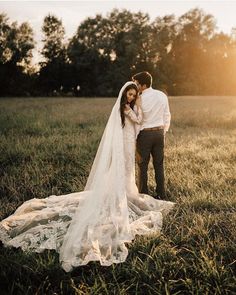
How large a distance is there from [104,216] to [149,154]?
6.11 feet

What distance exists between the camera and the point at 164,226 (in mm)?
4941

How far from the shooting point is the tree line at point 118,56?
4997 centimetres

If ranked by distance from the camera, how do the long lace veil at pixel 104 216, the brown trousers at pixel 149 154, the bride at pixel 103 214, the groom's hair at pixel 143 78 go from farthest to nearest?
1. the brown trousers at pixel 149 154
2. the groom's hair at pixel 143 78
3. the bride at pixel 103 214
4. the long lace veil at pixel 104 216

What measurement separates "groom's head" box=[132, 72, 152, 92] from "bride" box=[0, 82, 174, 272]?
27 cm

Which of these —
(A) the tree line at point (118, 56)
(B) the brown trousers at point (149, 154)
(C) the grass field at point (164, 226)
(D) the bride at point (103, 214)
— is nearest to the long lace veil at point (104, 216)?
(D) the bride at point (103, 214)

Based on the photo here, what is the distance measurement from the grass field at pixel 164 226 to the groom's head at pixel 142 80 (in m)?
2.12

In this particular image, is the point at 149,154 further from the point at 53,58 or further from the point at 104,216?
the point at 53,58

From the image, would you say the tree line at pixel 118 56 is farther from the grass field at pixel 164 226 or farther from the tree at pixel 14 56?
the grass field at pixel 164 226

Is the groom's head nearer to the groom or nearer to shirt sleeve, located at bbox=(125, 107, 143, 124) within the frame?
the groom

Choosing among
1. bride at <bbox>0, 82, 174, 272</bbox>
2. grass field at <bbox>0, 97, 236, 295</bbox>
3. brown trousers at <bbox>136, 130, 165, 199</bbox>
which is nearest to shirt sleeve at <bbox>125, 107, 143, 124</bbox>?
bride at <bbox>0, 82, 174, 272</bbox>

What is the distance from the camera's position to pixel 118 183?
527cm

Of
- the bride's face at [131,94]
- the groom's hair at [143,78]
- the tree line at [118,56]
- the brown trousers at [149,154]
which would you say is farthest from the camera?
the tree line at [118,56]

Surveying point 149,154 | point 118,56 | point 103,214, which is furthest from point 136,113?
point 118,56

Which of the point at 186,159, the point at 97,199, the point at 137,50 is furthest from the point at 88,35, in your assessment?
the point at 97,199
